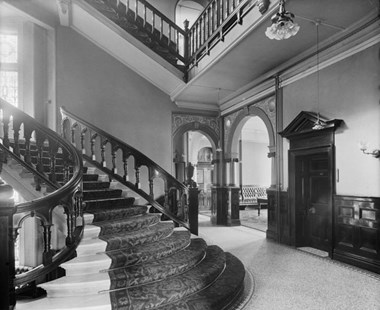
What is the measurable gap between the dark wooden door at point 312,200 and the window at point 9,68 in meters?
6.81

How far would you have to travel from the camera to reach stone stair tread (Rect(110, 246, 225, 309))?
2.61 m

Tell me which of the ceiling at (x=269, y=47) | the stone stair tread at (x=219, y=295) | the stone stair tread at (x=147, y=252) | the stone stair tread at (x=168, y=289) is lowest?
the stone stair tread at (x=219, y=295)

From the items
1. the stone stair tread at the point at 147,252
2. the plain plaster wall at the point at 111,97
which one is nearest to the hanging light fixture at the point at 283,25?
the stone stair tread at the point at 147,252

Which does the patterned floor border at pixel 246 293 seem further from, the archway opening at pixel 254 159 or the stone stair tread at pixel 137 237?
the archway opening at pixel 254 159

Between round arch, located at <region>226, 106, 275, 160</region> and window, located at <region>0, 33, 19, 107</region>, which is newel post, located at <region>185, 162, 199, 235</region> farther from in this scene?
window, located at <region>0, 33, 19, 107</region>

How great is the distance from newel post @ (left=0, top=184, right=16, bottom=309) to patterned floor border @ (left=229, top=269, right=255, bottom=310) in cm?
224

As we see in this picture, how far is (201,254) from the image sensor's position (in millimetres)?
3887

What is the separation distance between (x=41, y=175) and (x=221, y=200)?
5844 mm

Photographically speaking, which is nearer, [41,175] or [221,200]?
[41,175]

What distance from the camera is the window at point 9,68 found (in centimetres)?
651

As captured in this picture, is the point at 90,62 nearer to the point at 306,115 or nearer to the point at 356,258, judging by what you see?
the point at 306,115

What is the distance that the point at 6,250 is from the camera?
195cm

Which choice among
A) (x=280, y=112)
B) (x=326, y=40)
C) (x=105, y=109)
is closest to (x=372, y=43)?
(x=326, y=40)

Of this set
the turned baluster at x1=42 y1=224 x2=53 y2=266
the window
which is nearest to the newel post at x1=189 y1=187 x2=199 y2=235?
the turned baluster at x1=42 y1=224 x2=53 y2=266
